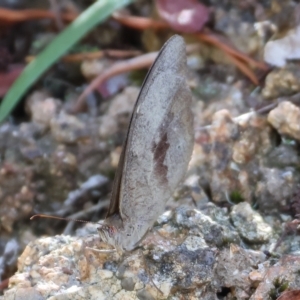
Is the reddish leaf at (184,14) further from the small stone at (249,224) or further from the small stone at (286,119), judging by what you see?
the small stone at (249,224)

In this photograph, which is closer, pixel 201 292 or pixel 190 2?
pixel 201 292

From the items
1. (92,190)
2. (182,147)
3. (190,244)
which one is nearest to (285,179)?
(182,147)

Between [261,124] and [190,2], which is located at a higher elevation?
[190,2]

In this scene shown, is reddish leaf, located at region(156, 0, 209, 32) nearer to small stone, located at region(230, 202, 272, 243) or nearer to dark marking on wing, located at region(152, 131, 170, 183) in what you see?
dark marking on wing, located at region(152, 131, 170, 183)

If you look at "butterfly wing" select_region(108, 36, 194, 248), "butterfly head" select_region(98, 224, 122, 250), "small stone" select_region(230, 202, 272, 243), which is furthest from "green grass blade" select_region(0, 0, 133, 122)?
"small stone" select_region(230, 202, 272, 243)

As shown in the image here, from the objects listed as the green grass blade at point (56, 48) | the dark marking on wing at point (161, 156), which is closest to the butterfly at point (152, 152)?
the dark marking on wing at point (161, 156)

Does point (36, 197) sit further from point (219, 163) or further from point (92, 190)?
point (219, 163)

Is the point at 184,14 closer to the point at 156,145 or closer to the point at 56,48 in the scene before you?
the point at 56,48
